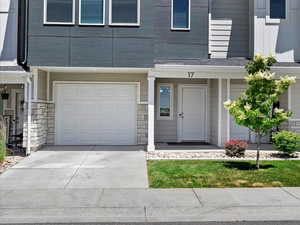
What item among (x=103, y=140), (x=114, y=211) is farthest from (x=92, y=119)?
(x=114, y=211)

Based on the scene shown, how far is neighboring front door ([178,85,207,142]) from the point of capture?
1384cm

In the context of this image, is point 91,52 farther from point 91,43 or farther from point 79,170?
point 79,170

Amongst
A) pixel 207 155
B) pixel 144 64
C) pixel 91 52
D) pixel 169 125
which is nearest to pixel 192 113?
pixel 169 125

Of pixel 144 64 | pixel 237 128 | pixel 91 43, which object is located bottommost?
pixel 237 128

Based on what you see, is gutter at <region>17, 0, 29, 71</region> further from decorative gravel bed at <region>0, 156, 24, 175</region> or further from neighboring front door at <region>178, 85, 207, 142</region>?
neighboring front door at <region>178, 85, 207, 142</region>

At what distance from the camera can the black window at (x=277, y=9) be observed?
1301cm

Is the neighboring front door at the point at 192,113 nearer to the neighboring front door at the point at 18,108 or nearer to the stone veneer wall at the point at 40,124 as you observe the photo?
the stone veneer wall at the point at 40,124

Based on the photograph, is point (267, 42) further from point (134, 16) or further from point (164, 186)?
point (164, 186)

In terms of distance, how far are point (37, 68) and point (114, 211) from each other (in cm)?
728

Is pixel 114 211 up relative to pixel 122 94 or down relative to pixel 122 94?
down

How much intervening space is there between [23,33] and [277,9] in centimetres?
1031

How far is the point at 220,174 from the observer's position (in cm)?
806

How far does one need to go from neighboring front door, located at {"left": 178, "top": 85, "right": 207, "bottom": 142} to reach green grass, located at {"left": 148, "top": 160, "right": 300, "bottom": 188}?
4.22 meters

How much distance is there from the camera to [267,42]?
1295 centimetres
